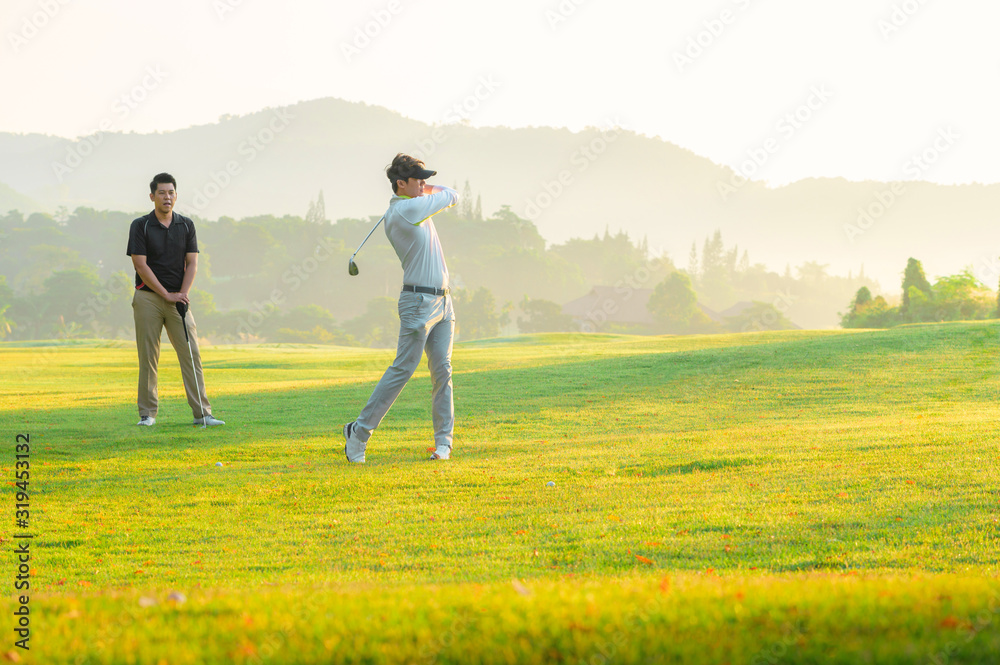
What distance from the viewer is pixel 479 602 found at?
3.33 m

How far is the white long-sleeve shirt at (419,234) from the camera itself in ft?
28.1

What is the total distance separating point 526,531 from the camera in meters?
6.11

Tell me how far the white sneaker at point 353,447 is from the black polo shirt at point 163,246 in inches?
140

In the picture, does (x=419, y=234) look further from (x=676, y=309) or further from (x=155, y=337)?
(x=676, y=309)

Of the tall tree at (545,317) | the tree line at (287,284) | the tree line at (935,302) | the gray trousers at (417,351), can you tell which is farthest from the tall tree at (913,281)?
the tree line at (287,284)

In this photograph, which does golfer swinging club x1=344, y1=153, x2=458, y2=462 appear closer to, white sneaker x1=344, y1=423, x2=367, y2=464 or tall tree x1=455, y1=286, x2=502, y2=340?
white sneaker x1=344, y1=423, x2=367, y2=464

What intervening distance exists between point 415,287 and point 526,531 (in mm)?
3499

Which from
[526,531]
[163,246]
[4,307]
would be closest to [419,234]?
[526,531]

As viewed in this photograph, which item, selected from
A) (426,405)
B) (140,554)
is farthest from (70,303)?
(140,554)

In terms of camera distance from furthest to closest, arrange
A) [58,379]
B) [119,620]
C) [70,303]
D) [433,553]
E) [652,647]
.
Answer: [70,303], [58,379], [433,553], [119,620], [652,647]

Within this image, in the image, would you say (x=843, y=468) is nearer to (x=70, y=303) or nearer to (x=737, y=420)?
(x=737, y=420)

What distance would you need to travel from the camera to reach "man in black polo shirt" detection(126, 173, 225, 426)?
1056cm

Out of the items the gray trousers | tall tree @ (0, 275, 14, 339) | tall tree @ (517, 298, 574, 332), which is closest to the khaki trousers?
the gray trousers

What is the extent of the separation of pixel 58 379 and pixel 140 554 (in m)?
19.5
